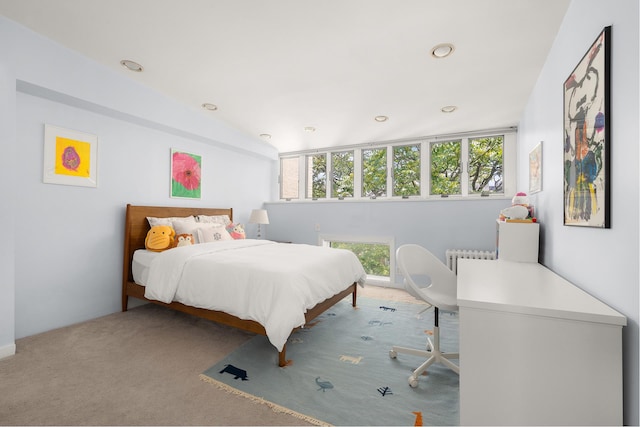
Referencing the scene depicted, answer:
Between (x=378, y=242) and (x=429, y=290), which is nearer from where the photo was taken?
(x=429, y=290)

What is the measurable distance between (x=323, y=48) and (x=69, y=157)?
2.60 m

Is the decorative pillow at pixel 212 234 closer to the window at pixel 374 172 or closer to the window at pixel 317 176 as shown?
the window at pixel 317 176

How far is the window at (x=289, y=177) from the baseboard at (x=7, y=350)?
4.06m

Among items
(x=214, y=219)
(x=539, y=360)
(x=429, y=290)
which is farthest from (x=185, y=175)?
(x=539, y=360)

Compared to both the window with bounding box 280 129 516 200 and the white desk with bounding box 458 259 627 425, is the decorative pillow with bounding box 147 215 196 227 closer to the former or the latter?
the window with bounding box 280 129 516 200

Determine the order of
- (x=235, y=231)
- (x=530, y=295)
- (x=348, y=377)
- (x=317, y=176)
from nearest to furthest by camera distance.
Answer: (x=530, y=295) < (x=348, y=377) < (x=235, y=231) < (x=317, y=176)

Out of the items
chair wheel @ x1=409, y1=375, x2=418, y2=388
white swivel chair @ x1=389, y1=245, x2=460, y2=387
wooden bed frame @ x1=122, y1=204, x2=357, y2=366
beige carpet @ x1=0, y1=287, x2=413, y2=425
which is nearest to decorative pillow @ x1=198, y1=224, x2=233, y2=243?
wooden bed frame @ x1=122, y1=204, x2=357, y2=366

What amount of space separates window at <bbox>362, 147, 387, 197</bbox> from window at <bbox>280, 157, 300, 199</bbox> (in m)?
1.36

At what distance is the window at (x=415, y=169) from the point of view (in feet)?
13.2

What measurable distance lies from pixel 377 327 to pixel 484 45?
8.40 feet

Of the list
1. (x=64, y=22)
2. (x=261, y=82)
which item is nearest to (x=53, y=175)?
(x=64, y=22)

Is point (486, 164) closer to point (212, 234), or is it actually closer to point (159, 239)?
point (212, 234)

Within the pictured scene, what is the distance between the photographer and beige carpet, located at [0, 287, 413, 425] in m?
1.55

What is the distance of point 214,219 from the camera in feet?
13.2
